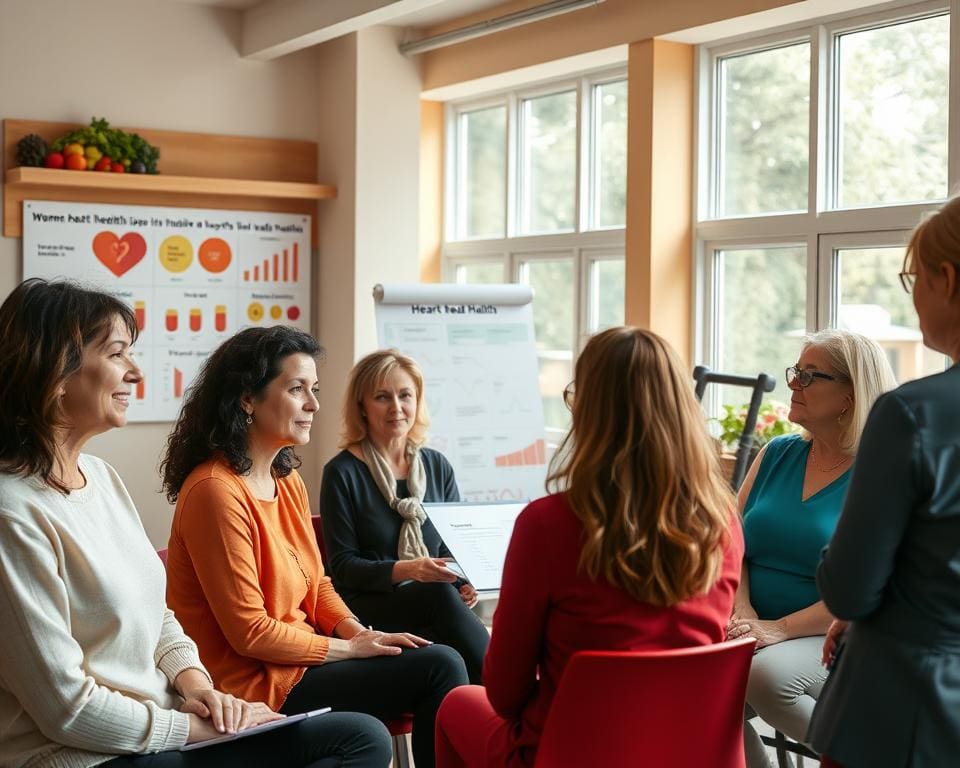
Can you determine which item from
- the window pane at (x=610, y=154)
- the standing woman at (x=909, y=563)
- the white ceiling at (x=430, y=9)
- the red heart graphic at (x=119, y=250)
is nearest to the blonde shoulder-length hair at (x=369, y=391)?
the standing woman at (x=909, y=563)

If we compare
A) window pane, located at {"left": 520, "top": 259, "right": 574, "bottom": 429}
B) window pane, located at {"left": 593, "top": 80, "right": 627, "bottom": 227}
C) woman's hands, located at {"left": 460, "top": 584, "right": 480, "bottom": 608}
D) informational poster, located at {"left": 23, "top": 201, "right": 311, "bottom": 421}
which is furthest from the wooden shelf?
woman's hands, located at {"left": 460, "top": 584, "right": 480, "bottom": 608}

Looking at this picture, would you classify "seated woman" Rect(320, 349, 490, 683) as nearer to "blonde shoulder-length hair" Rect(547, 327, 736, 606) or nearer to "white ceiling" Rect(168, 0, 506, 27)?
"blonde shoulder-length hair" Rect(547, 327, 736, 606)

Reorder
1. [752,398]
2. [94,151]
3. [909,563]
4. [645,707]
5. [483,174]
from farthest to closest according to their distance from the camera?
[483,174] → [94,151] → [752,398] → [645,707] → [909,563]

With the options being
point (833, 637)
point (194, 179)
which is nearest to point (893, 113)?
point (833, 637)

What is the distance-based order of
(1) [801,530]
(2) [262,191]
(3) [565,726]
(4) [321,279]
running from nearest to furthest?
(3) [565,726] < (1) [801,530] < (2) [262,191] < (4) [321,279]

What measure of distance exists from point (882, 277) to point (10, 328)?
340cm

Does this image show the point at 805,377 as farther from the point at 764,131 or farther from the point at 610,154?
the point at 610,154

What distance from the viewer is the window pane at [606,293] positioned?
5500 millimetres

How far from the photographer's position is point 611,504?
1.78 metres

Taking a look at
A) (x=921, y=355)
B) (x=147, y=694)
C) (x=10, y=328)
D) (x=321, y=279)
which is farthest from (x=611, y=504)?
(x=321, y=279)

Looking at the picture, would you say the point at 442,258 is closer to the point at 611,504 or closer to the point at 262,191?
the point at 262,191

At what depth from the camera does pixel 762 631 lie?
274cm

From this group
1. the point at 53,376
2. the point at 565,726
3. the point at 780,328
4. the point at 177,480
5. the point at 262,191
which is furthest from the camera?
the point at 262,191

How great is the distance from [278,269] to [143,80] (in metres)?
1.17
